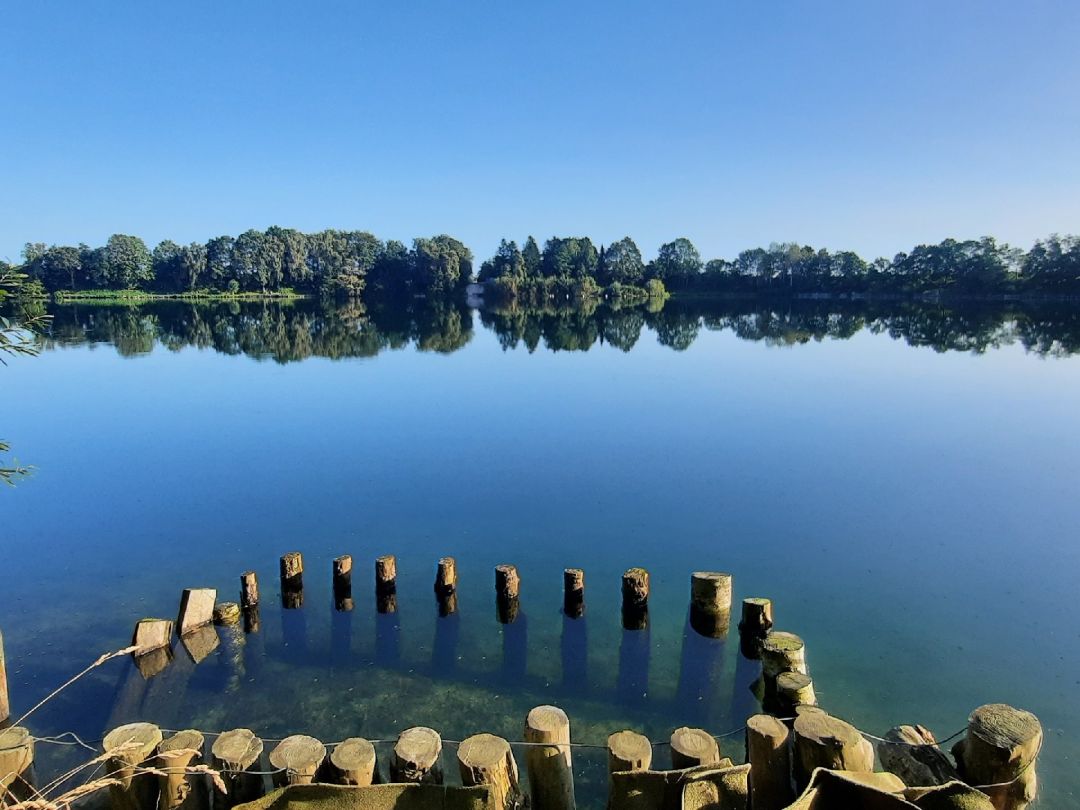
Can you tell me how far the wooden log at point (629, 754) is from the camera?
498 cm

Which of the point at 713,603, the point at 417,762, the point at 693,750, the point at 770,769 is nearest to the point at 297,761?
the point at 417,762

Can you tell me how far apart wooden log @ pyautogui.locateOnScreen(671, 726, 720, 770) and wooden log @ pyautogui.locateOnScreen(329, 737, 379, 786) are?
2494 millimetres

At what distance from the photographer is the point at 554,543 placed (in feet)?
40.4

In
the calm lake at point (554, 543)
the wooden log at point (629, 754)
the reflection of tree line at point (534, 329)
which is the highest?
the reflection of tree line at point (534, 329)

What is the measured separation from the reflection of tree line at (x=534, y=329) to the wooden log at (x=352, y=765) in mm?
38805

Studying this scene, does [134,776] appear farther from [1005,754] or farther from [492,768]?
[1005,754]

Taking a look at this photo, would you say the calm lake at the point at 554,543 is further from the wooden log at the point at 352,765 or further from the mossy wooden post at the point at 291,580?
the wooden log at the point at 352,765

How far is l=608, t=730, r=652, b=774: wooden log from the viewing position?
4977mm

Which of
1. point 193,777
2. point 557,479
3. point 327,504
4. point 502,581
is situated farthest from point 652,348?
point 193,777

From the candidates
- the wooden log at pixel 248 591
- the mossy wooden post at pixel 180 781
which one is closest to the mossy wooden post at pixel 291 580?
the wooden log at pixel 248 591

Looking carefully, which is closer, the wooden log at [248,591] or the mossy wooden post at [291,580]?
the wooden log at [248,591]

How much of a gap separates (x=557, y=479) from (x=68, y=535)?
11.0m

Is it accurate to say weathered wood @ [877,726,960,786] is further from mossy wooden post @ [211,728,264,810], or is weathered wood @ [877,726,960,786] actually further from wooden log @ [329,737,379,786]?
mossy wooden post @ [211,728,264,810]

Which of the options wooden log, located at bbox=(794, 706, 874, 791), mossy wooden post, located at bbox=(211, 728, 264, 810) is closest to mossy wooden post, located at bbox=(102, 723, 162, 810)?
mossy wooden post, located at bbox=(211, 728, 264, 810)
